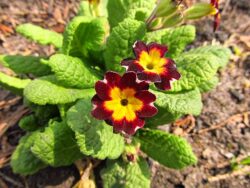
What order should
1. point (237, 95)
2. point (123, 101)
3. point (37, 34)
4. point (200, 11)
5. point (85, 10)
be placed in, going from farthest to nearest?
point (237, 95)
point (85, 10)
point (37, 34)
point (200, 11)
point (123, 101)

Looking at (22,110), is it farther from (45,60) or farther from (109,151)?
(109,151)

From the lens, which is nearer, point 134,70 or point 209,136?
point 134,70

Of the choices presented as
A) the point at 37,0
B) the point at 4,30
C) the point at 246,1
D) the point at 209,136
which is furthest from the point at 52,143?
the point at 246,1

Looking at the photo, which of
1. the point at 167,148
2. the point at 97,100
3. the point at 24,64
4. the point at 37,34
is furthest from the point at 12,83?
the point at 167,148

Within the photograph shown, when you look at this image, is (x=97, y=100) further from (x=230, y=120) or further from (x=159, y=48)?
(x=230, y=120)

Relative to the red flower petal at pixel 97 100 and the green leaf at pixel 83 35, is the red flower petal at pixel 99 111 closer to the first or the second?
the red flower petal at pixel 97 100

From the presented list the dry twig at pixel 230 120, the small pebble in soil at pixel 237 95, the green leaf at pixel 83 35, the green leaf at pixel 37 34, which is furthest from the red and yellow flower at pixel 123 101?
the small pebble in soil at pixel 237 95
